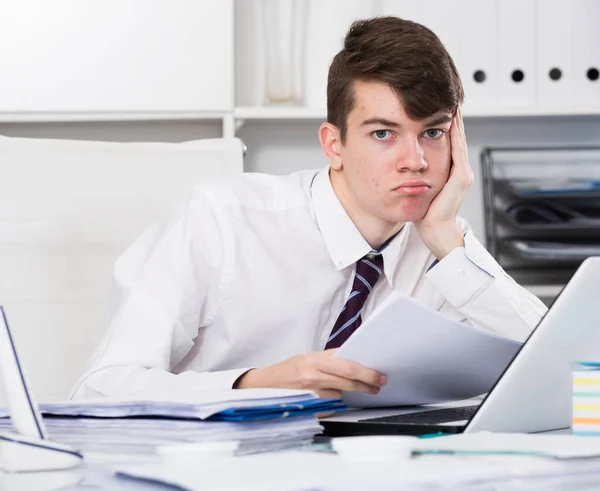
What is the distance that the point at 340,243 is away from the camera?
154 cm

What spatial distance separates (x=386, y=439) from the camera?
598 millimetres

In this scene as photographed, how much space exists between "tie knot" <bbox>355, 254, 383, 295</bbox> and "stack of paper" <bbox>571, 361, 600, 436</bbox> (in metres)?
0.78

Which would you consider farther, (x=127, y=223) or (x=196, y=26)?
(x=196, y=26)

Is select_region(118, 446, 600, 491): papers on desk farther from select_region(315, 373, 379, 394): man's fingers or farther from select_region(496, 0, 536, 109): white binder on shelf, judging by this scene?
select_region(496, 0, 536, 109): white binder on shelf

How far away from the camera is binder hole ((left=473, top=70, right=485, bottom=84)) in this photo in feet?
7.51

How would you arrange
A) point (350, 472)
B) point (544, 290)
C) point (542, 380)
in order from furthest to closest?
point (544, 290) < point (542, 380) < point (350, 472)

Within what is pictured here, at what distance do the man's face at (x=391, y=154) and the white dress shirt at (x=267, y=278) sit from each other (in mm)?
93

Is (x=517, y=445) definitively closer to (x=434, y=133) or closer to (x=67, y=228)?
(x=434, y=133)

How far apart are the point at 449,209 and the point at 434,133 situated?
131 millimetres

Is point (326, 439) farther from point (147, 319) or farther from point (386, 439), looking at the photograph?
point (147, 319)

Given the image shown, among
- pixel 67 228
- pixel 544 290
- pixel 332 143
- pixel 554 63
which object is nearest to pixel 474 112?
pixel 554 63

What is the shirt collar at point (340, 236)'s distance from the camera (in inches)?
60.5

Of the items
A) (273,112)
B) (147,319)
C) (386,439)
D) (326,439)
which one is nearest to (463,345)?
(326,439)

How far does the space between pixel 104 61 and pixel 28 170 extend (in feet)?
1.95
